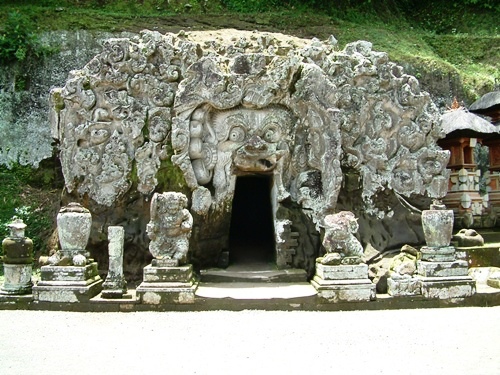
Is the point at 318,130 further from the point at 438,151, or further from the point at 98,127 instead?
the point at 98,127

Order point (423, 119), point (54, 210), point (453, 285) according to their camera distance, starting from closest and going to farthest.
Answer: point (453, 285) → point (423, 119) → point (54, 210)

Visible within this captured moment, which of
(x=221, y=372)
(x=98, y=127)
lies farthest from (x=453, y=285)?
(x=98, y=127)

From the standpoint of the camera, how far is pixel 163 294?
8.70 m

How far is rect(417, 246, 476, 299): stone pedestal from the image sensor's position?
29.0 feet

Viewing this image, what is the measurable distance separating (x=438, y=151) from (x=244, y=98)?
4.43 metres

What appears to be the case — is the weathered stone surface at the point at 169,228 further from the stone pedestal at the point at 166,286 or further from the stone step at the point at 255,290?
the stone step at the point at 255,290

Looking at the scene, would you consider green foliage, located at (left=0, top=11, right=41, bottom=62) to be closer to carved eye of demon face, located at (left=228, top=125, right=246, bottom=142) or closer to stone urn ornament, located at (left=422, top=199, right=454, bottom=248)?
carved eye of demon face, located at (left=228, top=125, right=246, bottom=142)

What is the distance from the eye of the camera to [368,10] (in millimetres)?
23016

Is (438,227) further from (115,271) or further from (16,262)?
(16,262)

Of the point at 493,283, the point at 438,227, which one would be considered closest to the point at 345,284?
the point at 438,227

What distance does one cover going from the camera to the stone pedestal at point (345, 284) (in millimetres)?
8773

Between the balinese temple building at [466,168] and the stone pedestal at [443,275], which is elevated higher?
the balinese temple building at [466,168]

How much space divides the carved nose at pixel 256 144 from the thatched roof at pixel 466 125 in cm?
486

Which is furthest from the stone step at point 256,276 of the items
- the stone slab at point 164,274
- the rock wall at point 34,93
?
the rock wall at point 34,93
